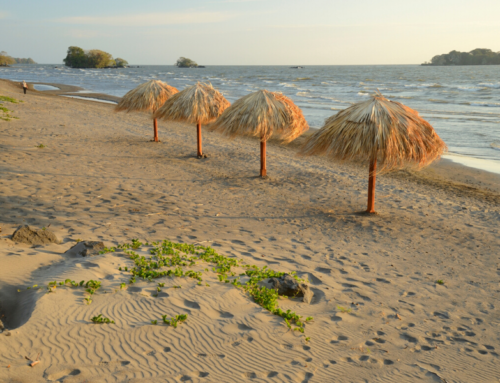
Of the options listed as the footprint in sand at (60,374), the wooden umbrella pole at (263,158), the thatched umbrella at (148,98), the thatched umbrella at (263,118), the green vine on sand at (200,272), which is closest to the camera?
the footprint in sand at (60,374)

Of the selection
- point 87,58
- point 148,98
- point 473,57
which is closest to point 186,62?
point 87,58

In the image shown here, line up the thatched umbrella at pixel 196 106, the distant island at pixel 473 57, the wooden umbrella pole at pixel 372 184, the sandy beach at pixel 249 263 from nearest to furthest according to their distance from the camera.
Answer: the sandy beach at pixel 249 263
the wooden umbrella pole at pixel 372 184
the thatched umbrella at pixel 196 106
the distant island at pixel 473 57

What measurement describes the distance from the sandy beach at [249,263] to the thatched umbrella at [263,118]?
4.09 feet

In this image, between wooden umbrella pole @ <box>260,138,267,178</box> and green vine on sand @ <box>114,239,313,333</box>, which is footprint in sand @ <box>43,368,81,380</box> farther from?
wooden umbrella pole @ <box>260,138,267,178</box>

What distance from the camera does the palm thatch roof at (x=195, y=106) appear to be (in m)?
11.2

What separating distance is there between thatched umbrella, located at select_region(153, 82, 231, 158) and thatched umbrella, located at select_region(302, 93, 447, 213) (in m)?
4.96

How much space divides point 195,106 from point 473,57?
127 metres

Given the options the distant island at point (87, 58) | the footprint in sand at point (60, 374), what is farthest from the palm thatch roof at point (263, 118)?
the distant island at point (87, 58)

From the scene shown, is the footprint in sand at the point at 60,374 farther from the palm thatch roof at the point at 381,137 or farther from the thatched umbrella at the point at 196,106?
the thatched umbrella at the point at 196,106

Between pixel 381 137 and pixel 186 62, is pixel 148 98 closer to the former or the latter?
pixel 381 137

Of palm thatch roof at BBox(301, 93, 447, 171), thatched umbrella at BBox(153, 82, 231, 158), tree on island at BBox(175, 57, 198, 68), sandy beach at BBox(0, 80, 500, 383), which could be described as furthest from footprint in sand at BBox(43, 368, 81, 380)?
tree on island at BBox(175, 57, 198, 68)

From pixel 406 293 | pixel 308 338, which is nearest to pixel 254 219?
pixel 406 293

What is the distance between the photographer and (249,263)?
534cm

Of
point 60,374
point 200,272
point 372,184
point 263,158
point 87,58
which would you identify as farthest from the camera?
point 87,58
